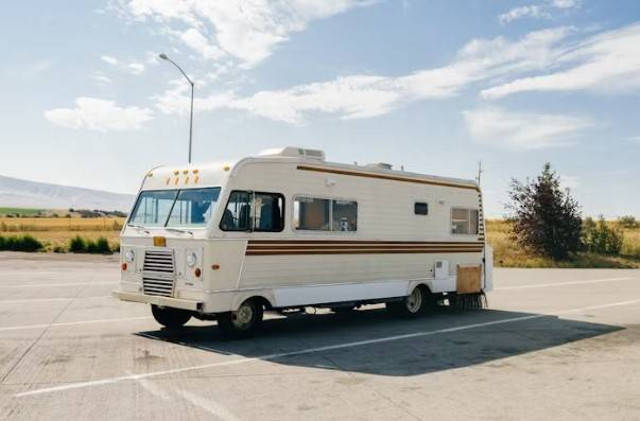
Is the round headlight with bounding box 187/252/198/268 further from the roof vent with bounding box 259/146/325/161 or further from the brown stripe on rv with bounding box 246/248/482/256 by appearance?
the roof vent with bounding box 259/146/325/161

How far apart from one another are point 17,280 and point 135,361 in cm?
1317

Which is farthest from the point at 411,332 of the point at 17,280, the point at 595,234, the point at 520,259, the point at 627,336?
the point at 595,234

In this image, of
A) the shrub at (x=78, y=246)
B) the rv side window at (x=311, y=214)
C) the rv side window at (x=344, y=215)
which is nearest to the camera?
the rv side window at (x=311, y=214)

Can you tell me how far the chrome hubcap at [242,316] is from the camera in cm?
1056

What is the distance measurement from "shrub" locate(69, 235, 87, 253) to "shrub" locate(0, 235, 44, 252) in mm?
2038

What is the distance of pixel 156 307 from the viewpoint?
11.5m

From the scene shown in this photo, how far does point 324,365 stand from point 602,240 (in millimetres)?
29997

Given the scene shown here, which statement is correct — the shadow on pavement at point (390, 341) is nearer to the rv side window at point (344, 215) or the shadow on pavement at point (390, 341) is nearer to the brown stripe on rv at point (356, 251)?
the brown stripe on rv at point (356, 251)

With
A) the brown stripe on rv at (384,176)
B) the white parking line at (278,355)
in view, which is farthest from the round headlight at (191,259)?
the brown stripe on rv at (384,176)

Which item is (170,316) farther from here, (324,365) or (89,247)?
(89,247)

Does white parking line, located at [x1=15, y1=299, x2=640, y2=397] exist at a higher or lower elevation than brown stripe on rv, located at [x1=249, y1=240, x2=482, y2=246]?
lower

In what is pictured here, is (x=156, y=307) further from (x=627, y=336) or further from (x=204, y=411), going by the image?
(x=627, y=336)

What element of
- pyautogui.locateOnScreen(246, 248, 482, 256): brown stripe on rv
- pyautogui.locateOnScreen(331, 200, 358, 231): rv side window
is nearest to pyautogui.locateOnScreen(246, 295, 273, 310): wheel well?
pyautogui.locateOnScreen(246, 248, 482, 256): brown stripe on rv

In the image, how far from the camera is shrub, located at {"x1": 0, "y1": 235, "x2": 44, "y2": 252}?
113 ft
